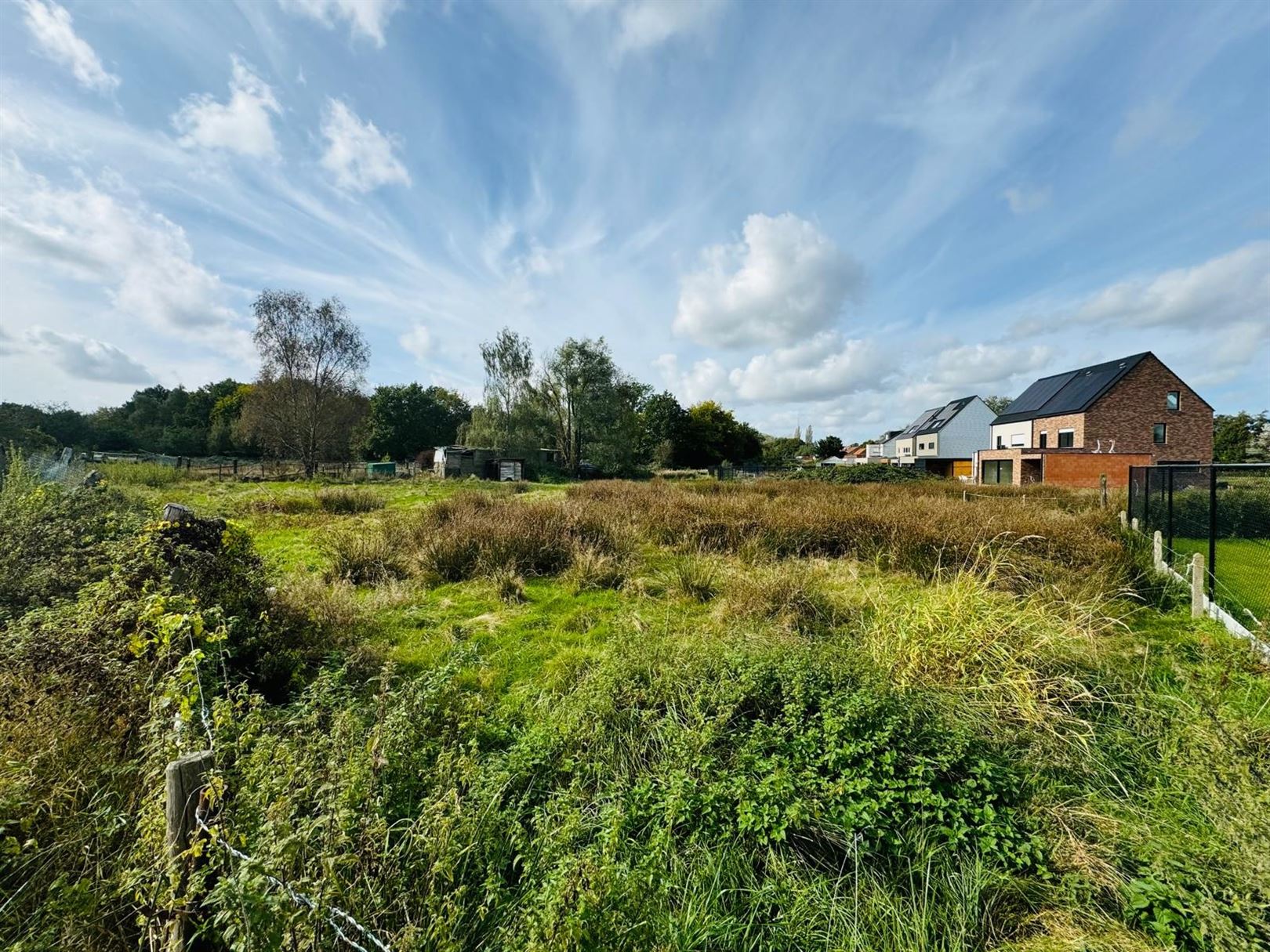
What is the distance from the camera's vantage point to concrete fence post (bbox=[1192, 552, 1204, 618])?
5.38 meters

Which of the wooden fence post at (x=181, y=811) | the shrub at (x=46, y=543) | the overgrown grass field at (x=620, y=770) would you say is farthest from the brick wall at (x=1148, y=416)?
the shrub at (x=46, y=543)

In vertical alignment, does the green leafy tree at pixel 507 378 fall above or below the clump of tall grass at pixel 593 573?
above

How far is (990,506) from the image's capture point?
10156mm

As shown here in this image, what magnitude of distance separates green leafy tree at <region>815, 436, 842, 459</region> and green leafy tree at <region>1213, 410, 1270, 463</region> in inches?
1493

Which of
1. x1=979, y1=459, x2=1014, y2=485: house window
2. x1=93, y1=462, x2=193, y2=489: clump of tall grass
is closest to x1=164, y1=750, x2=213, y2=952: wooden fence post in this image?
x1=93, y1=462, x2=193, y2=489: clump of tall grass

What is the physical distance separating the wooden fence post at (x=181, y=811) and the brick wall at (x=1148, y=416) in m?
36.8

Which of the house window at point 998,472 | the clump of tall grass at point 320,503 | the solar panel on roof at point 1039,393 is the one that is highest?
the solar panel on roof at point 1039,393

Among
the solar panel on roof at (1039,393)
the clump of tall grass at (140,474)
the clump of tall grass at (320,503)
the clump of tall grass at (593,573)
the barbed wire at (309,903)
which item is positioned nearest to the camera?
the barbed wire at (309,903)

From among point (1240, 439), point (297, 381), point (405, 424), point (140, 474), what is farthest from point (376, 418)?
point (1240, 439)

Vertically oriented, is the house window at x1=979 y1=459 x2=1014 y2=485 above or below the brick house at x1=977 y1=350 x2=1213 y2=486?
below

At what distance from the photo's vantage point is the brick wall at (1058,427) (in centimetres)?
2745

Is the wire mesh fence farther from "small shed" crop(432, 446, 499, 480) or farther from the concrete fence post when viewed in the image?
"small shed" crop(432, 446, 499, 480)

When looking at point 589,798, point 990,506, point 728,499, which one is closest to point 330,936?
point 589,798

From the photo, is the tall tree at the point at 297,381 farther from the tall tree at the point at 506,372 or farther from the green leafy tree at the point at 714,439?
the green leafy tree at the point at 714,439
